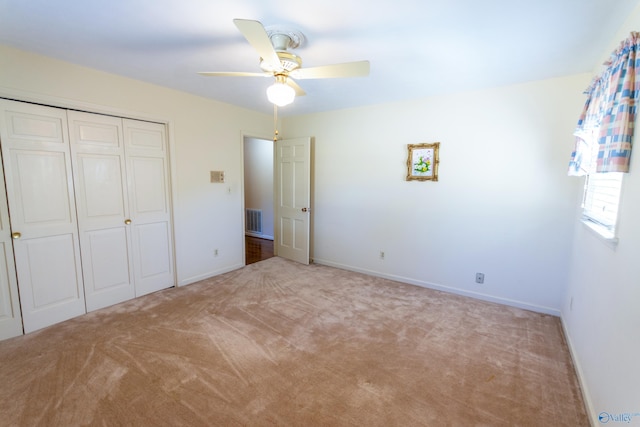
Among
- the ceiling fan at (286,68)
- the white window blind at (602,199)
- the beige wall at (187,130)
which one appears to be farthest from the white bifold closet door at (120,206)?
the white window blind at (602,199)

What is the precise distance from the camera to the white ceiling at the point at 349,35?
1677 millimetres

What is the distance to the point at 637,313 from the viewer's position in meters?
1.26

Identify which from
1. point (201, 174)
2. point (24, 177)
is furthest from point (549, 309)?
point (24, 177)

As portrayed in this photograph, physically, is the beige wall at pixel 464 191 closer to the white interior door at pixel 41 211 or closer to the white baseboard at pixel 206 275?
the white baseboard at pixel 206 275

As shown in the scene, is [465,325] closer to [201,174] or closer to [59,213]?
[201,174]

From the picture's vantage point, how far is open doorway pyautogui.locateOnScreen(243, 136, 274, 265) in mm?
6233

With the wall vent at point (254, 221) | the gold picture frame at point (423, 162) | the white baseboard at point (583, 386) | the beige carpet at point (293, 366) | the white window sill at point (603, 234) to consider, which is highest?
the gold picture frame at point (423, 162)

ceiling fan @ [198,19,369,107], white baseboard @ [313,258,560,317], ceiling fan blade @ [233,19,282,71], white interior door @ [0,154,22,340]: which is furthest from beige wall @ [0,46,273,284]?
ceiling fan blade @ [233,19,282,71]

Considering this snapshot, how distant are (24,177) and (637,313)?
4192mm

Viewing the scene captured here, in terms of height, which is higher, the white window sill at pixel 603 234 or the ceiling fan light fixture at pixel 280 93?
the ceiling fan light fixture at pixel 280 93

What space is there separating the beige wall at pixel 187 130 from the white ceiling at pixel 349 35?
0.17 metres

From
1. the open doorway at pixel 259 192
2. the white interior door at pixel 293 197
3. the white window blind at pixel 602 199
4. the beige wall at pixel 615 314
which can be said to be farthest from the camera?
the open doorway at pixel 259 192

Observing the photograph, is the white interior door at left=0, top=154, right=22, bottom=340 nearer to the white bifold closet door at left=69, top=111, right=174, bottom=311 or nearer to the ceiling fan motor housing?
the white bifold closet door at left=69, top=111, right=174, bottom=311

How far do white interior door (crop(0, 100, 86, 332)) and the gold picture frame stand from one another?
3.67 m
